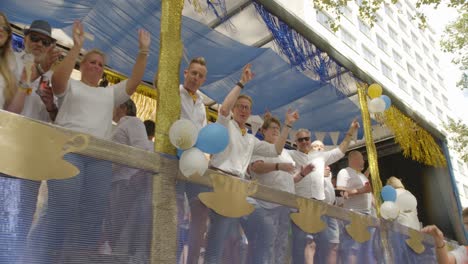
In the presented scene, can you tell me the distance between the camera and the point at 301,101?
16.9 ft

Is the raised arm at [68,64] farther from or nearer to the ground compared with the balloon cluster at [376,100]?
nearer to the ground

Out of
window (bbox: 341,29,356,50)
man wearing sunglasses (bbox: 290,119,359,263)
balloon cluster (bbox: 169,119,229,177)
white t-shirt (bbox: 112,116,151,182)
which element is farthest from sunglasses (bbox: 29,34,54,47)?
window (bbox: 341,29,356,50)

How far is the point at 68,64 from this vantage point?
6.64 feet

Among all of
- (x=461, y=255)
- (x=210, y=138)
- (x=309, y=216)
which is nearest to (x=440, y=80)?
(x=461, y=255)

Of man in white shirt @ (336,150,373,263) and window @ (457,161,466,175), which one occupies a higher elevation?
window @ (457,161,466,175)

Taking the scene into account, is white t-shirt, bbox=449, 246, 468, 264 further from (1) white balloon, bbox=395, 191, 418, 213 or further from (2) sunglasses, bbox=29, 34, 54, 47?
(2) sunglasses, bbox=29, 34, 54, 47

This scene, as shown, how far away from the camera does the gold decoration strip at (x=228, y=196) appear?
6.95 feet

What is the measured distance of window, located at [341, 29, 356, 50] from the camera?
20342 mm

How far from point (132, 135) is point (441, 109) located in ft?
110

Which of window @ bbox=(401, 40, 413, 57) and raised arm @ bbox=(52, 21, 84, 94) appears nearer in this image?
raised arm @ bbox=(52, 21, 84, 94)

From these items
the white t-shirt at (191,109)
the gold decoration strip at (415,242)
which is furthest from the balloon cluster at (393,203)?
the white t-shirt at (191,109)

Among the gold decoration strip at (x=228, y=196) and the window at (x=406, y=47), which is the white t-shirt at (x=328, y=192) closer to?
the gold decoration strip at (x=228, y=196)

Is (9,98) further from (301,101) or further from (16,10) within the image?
(301,101)

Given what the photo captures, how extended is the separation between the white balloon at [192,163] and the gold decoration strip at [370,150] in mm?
2671
